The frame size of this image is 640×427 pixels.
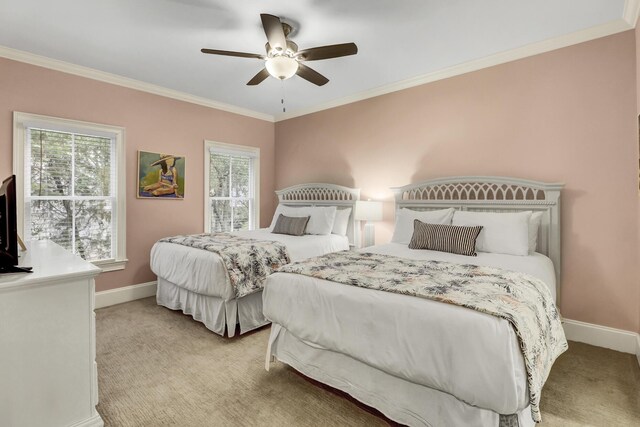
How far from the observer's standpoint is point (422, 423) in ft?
5.35

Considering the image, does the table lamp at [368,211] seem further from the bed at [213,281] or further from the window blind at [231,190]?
the window blind at [231,190]

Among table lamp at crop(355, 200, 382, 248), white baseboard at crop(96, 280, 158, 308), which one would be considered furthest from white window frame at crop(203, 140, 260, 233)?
table lamp at crop(355, 200, 382, 248)

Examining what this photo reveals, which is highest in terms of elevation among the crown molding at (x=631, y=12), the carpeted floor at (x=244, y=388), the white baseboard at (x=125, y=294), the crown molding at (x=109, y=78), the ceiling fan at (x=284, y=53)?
the crown molding at (x=631, y=12)

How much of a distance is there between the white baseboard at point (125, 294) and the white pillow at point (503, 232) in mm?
3939

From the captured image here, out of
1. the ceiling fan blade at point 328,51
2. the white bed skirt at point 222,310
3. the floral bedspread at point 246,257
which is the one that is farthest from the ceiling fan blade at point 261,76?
the white bed skirt at point 222,310

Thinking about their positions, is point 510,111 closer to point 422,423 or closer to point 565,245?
point 565,245

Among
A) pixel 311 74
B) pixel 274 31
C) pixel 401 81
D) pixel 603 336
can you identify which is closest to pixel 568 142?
pixel 603 336

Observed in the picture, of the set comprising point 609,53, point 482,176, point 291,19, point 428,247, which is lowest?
point 428,247

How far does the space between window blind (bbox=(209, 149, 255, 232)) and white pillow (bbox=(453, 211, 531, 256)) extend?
357 cm

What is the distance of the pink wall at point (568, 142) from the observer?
8.88ft

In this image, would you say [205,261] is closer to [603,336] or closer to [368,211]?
[368,211]

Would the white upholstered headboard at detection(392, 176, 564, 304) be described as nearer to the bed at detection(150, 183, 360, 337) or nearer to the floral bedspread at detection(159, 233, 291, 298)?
the bed at detection(150, 183, 360, 337)

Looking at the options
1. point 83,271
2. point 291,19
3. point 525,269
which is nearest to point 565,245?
point 525,269

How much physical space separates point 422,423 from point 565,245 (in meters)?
2.36
